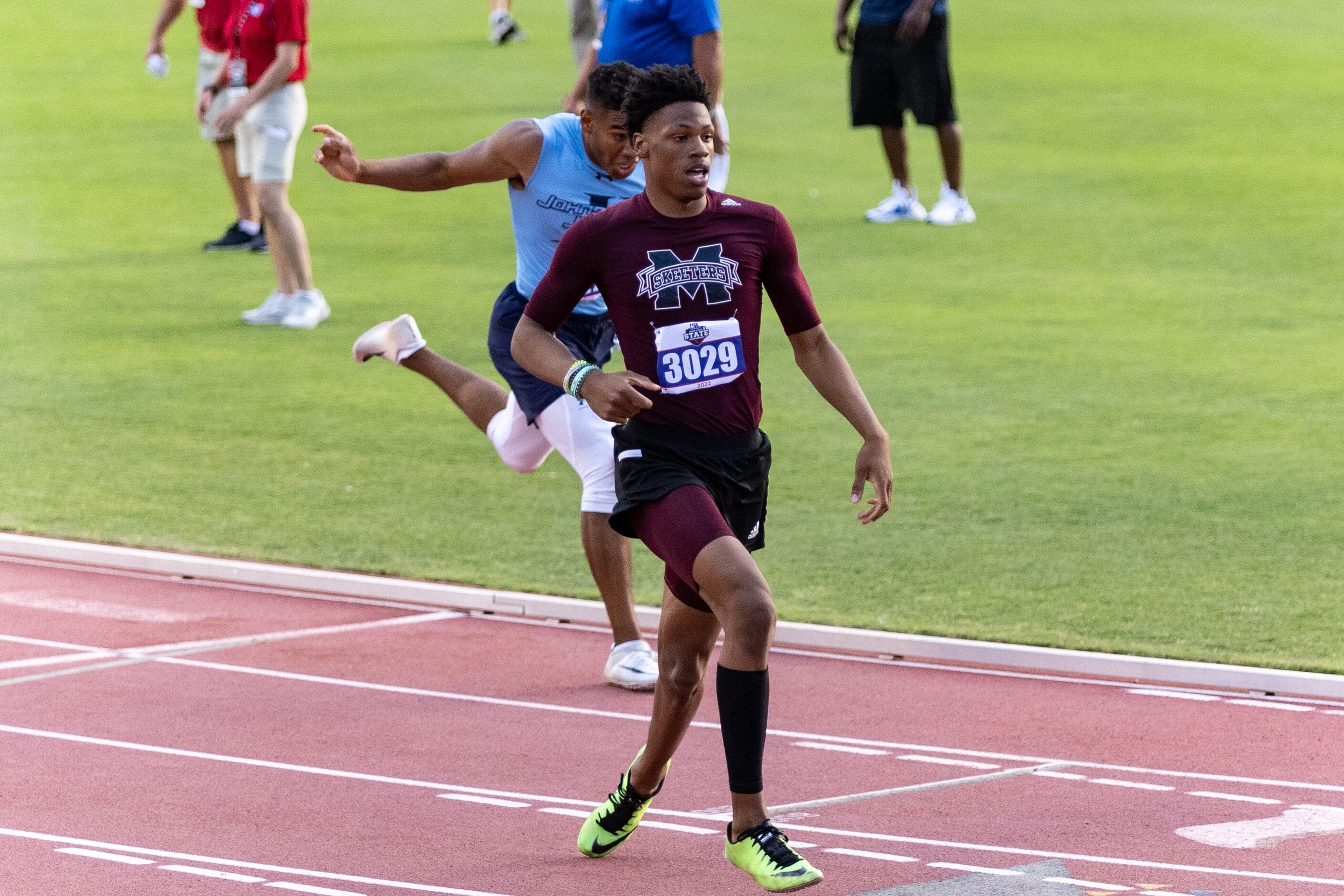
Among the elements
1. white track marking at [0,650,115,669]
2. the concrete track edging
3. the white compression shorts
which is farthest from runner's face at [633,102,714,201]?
white track marking at [0,650,115,669]

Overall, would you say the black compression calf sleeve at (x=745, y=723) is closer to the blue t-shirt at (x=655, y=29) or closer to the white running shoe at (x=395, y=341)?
the white running shoe at (x=395, y=341)

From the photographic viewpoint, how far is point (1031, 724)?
6.57m

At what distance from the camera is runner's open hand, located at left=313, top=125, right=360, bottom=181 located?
6.50m

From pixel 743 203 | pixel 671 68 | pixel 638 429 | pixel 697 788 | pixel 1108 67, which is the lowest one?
pixel 1108 67

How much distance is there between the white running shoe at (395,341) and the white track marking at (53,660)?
170 cm

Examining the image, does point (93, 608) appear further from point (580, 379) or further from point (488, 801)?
point (580, 379)

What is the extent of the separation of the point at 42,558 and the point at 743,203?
15.5 ft

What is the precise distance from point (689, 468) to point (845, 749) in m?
1.66

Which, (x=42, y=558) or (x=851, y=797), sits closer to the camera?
(x=851, y=797)

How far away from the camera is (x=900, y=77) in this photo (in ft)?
49.2

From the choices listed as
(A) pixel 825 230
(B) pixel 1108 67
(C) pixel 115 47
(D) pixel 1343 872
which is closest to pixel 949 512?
(D) pixel 1343 872

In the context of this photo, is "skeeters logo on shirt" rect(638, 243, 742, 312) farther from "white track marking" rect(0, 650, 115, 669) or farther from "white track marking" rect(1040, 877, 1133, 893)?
"white track marking" rect(0, 650, 115, 669)

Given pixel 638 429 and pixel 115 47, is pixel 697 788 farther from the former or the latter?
pixel 115 47

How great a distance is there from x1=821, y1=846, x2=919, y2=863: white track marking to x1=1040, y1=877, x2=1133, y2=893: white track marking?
1.28 ft
